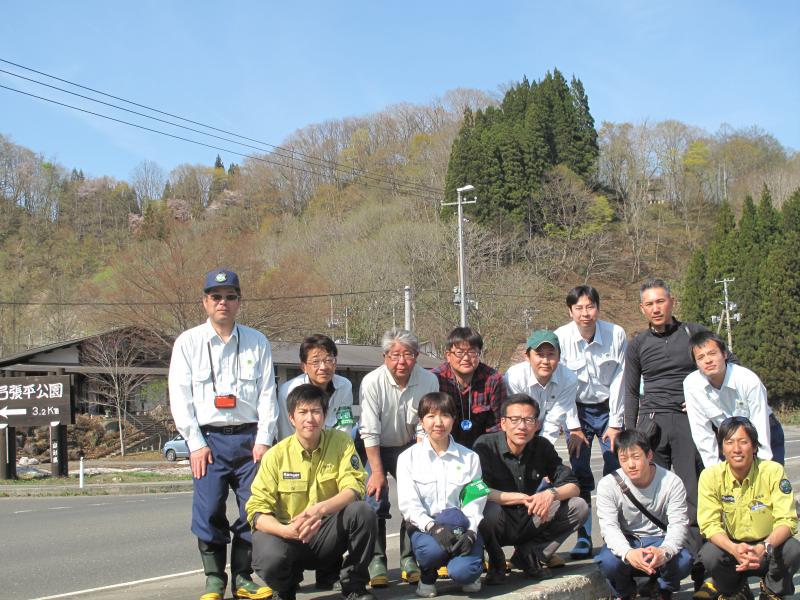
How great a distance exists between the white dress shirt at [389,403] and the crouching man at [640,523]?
1394 millimetres

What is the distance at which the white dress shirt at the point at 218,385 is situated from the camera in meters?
5.31

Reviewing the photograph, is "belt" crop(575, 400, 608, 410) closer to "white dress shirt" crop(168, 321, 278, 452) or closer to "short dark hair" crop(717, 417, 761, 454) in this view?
"short dark hair" crop(717, 417, 761, 454)

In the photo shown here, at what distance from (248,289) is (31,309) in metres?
19.0

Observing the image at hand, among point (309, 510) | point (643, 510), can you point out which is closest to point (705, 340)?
point (643, 510)

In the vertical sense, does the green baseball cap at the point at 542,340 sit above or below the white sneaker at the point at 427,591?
above

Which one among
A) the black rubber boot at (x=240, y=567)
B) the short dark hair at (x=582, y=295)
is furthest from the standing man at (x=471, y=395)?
the black rubber boot at (x=240, y=567)

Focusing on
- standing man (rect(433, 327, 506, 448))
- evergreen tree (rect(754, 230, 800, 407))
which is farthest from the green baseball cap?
evergreen tree (rect(754, 230, 800, 407))

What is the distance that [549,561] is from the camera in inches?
229

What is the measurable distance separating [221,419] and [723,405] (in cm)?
342

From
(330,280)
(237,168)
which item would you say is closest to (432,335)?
(330,280)

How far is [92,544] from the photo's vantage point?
9453mm

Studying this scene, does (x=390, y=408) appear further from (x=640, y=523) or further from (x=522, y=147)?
(x=522, y=147)

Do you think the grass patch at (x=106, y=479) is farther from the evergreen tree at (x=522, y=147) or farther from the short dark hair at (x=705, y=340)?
the evergreen tree at (x=522, y=147)

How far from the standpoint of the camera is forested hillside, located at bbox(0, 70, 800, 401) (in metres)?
41.4
